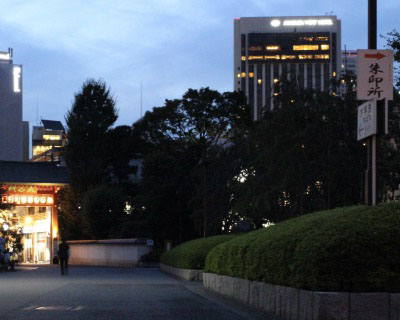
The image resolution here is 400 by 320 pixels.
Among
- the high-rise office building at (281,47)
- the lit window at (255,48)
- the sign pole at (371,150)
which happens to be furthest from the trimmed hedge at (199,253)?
the lit window at (255,48)

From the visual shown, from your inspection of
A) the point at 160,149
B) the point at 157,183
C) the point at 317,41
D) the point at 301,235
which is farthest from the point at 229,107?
the point at 317,41

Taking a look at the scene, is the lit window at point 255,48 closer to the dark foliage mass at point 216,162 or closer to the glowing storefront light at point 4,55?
the glowing storefront light at point 4,55

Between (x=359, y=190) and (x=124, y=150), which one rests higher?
(x=124, y=150)

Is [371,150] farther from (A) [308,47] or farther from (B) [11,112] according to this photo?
(A) [308,47]

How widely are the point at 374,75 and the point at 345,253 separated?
12.2ft

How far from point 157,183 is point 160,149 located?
437 inches

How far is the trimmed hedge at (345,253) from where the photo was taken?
10320 millimetres

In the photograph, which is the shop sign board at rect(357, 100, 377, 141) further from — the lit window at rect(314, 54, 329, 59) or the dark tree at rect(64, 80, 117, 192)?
the lit window at rect(314, 54, 329, 59)

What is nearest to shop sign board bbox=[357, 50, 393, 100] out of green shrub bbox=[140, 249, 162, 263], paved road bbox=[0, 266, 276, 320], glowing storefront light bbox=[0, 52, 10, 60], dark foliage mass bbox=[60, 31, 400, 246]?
paved road bbox=[0, 266, 276, 320]

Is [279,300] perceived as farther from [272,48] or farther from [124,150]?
[272,48]

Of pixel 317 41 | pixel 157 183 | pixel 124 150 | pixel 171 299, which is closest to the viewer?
pixel 171 299

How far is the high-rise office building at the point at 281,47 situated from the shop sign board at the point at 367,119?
547ft

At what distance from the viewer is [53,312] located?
43.2 ft

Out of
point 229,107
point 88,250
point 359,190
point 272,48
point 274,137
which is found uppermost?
point 272,48
